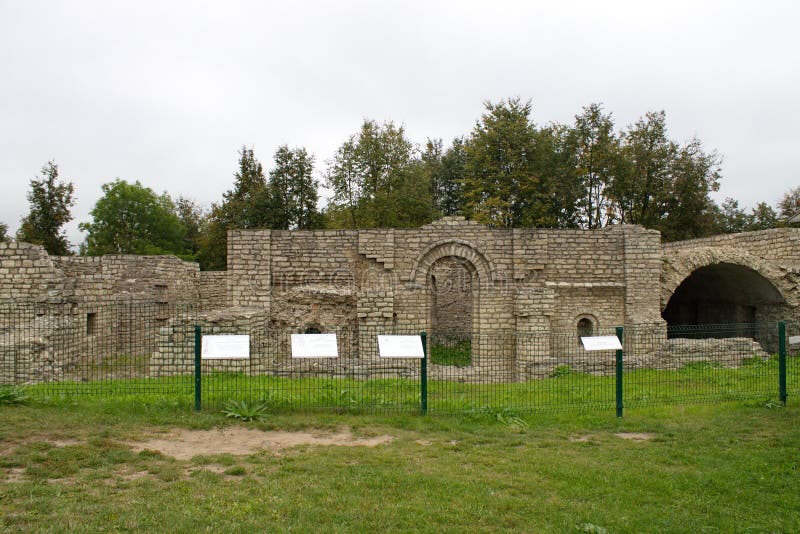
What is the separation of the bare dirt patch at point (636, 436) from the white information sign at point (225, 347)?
5645 mm

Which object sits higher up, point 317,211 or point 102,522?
point 317,211

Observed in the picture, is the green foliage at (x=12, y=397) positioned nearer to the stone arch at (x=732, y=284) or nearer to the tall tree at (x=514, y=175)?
the stone arch at (x=732, y=284)

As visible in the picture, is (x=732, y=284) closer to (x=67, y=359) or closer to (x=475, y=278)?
(x=475, y=278)

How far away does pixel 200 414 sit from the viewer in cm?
847

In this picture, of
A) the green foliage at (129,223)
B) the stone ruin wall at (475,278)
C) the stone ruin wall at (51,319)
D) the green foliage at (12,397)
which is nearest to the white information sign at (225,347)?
the stone ruin wall at (51,319)

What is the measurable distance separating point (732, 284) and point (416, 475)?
17.3 metres

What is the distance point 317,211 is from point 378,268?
1871 cm

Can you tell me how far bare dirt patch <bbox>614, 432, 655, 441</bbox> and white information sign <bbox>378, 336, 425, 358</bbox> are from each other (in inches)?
121

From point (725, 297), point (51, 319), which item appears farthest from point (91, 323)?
point (725, 297)

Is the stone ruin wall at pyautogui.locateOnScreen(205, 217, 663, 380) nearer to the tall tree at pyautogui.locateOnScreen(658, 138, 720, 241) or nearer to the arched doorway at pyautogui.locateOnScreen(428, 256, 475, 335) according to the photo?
the arched doorway at pyautogui.locateOnScreen(428, 256, 475, 335)

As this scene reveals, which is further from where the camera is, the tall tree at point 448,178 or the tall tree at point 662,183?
the tall tree at point 448,178

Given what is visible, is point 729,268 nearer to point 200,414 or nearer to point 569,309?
point 569,309

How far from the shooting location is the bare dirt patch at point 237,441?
7.02 meters

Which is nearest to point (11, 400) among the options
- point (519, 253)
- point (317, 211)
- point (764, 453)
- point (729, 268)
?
point (764, 453)
